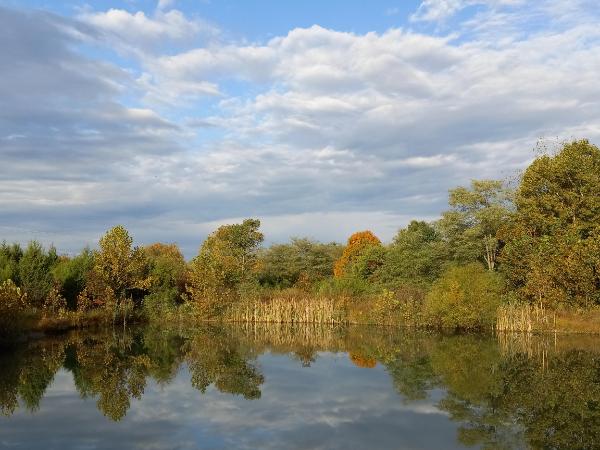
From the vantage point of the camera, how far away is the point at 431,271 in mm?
31203

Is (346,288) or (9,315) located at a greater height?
(346,288)

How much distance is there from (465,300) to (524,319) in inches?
100

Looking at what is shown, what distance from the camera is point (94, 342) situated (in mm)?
21656

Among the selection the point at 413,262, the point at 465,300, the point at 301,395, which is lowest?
the point at 301,395

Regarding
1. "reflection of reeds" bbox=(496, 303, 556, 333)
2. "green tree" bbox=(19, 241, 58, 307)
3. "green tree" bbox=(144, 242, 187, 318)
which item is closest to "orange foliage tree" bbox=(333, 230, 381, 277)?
"green tree" bbox=(144, 242, 187, 318)

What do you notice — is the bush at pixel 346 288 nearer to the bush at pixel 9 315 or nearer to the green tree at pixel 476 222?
the green tree at pixel 476 222

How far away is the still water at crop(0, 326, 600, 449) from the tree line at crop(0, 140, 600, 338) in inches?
165

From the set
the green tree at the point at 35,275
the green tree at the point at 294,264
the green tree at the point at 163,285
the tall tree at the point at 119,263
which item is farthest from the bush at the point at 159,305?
the green tree at the point at 294,264

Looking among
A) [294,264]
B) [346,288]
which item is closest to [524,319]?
[346,288]

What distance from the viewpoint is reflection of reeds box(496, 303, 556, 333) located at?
24562 mm

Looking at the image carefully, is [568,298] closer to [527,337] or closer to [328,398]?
[527,337]

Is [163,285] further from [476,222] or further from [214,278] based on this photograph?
[476,222]

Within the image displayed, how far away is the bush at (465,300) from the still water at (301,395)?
403 centimetres

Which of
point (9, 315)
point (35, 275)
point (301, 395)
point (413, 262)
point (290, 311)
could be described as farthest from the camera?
point (413, 262)
